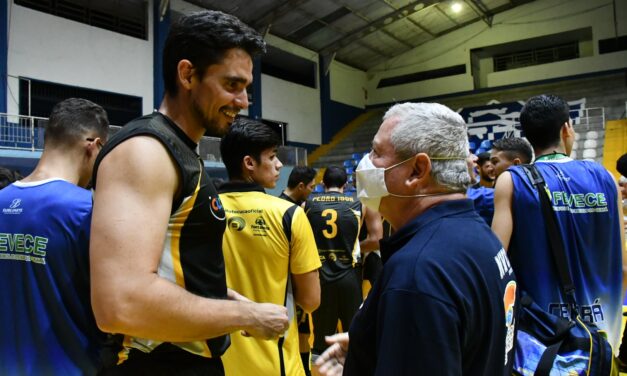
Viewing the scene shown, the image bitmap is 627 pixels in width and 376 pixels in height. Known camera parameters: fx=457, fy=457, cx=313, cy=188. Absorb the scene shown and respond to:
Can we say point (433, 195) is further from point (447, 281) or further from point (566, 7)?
point (566, 7)

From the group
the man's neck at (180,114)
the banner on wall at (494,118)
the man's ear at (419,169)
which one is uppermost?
the banner on wall at (494,118)

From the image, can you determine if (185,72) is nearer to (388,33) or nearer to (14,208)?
(14,208)

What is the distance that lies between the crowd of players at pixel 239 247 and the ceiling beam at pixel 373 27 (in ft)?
52.6

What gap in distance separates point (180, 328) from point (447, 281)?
67 cm

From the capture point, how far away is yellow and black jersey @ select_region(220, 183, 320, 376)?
7.47 feet

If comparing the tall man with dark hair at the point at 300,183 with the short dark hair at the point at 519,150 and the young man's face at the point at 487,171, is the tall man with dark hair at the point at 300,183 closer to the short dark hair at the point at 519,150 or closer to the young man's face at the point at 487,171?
the young man's face at the point at 487,171

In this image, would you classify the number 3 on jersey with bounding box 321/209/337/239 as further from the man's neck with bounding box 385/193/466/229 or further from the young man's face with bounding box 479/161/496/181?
the man's neck with bounding box 385/193/466/229

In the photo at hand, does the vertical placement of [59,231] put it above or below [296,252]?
above

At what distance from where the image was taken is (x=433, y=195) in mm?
1291

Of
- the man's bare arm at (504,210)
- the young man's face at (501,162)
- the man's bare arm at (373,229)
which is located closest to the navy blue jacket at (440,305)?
the man's bare arm at (504,210)

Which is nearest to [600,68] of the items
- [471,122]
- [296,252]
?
[471,122]

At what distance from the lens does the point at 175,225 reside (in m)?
1.33

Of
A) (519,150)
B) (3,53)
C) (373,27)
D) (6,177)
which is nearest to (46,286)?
(6,177)

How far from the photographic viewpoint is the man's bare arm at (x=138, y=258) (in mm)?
1121
